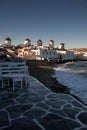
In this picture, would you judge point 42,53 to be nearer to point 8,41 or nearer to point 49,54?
point 49,54

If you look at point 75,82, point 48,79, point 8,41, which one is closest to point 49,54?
point 8,41

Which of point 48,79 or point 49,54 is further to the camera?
point 49,54

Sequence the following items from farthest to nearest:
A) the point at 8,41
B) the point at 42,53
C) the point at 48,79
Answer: the point at 8,41 → the point at 42,53 → the point at 48,79

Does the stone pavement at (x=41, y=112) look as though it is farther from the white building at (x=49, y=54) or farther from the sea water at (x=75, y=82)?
the white building at (x=49, y=54)

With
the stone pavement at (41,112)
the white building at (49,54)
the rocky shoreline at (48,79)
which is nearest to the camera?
the stone pavement at (41,112)

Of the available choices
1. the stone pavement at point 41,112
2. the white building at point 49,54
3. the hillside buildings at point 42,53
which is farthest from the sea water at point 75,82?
the white building at point 49,54

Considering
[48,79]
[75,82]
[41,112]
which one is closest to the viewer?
[41,112]

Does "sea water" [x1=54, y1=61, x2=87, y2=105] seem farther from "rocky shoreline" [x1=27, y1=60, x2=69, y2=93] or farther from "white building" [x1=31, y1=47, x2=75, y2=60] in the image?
"white building" [x1=31, y1=47, x2=75, y2=60]

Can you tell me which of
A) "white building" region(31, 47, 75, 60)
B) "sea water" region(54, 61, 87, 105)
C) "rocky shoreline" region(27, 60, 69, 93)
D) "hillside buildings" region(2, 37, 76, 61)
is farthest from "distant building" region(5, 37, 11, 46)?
"sea water" region(54, 61, 87, 105)

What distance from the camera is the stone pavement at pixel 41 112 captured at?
205 inches

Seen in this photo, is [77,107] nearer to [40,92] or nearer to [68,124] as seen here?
[68,124]

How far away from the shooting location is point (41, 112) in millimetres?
6188

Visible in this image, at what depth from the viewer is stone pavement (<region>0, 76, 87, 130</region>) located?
521cm

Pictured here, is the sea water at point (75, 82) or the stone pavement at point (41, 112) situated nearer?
the stone pavement at point (41, 112)
